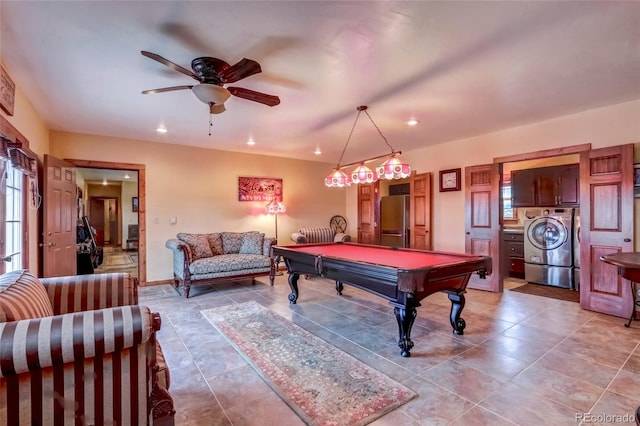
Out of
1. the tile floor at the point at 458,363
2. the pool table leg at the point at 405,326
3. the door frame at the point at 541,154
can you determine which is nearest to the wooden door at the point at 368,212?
the door frame at the point at 541,154

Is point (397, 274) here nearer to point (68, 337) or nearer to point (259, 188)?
point (68, 337)

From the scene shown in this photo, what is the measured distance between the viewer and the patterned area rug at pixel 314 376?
190cm

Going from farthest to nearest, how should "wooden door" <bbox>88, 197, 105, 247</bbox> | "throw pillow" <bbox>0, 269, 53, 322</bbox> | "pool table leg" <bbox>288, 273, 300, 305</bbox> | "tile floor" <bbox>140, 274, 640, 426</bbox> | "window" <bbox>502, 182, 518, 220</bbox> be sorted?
"wooden door" <bbox>88, 197, 105, 247</bbox> → "window" <bbox>502, 182, 518, 220</bbox> → "pool table leg" <bbox>288, 273, 300, 305</bbox> → "tile floor" <bbox>140, 274, 640, 426</bbox> → "throw pillow" <bbox>0, 269, 53, 322</bbox>

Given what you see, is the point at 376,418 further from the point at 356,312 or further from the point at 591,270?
the point at 591,270

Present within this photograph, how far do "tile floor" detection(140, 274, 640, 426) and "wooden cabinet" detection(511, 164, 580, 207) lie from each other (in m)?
2.03

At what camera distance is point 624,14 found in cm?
197

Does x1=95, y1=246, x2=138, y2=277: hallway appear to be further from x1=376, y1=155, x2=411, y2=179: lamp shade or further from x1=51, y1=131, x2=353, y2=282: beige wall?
x1=376, y1=155, x2=411, y2=179: lamp shade

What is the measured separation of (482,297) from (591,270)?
132 cm

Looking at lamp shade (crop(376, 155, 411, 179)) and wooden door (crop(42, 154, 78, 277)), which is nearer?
lamp shade (crop(376, 155, 411, 179))

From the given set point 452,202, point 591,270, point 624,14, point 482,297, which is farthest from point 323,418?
point 452,202

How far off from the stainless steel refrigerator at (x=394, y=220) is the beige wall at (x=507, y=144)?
1.01m

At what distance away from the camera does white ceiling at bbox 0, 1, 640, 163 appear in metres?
1.95

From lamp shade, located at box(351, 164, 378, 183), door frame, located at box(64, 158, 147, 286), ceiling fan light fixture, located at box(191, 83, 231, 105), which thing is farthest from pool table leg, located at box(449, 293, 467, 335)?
door frame, located at box(64, 158, 147, 286)

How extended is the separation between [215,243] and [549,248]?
584cm
